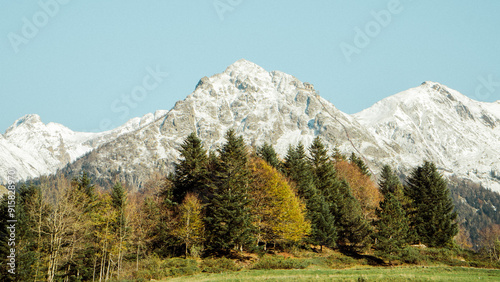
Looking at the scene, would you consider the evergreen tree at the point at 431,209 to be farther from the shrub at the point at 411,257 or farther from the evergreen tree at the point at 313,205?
the evergreen tree at the point at 313,205

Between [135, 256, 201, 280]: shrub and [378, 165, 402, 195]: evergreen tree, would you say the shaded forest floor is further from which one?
[378, 165, 402, 195]: evergreen tree

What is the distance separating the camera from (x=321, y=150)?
3027 inches

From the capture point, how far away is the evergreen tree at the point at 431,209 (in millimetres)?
61938

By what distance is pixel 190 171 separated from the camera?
5853cm

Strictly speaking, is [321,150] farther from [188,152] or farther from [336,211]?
[188,152]

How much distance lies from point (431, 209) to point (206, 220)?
3906cm

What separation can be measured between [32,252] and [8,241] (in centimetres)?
343

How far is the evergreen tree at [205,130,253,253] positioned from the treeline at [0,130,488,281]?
0.14 meters

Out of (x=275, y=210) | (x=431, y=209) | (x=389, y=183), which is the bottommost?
(x=275, y=210)

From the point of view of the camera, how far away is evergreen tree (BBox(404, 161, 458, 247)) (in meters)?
61.9

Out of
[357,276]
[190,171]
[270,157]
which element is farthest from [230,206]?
[357,276]

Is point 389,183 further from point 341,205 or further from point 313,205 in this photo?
point 313,205

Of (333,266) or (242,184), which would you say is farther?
(242,184)

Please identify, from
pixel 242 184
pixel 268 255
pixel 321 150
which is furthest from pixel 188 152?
pixel 321 150
